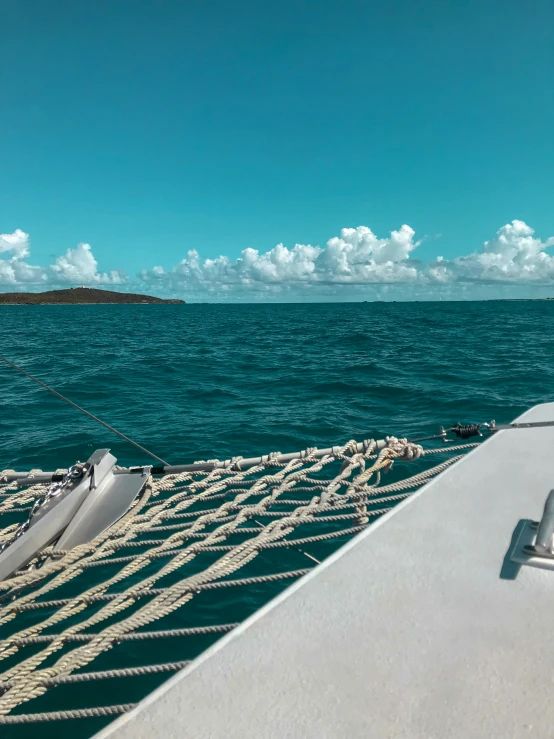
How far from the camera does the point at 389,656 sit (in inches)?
51.7

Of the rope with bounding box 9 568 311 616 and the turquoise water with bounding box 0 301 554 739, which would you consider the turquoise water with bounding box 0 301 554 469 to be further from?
the rope with bounding box 9 568 311 616

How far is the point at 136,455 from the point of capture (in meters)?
7.90

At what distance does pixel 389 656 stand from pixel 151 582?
189cm

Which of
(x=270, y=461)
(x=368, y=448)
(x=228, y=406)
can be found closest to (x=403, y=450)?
(x=368, y=448)

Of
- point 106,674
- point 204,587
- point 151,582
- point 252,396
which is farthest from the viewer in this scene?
point 252,396

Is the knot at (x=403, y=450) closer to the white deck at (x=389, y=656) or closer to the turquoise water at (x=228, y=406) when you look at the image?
the turquoise water at (x=228, y=406)

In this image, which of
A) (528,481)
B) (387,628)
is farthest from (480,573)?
(528,481)

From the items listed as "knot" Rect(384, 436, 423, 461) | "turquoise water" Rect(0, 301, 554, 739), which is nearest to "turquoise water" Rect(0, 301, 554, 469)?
"turquoise water" Rect(0, 301, 554, 739)

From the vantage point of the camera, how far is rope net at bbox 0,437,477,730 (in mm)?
1995

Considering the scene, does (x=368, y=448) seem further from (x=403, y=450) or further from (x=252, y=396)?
(x=252, y=396)

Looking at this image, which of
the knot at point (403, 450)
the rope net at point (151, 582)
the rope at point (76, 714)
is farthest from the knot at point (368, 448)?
the rope at point (76, 714)

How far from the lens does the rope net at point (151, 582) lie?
6.55ft

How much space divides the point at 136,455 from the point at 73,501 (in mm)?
4295

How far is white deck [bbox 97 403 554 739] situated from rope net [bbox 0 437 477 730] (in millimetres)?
354
